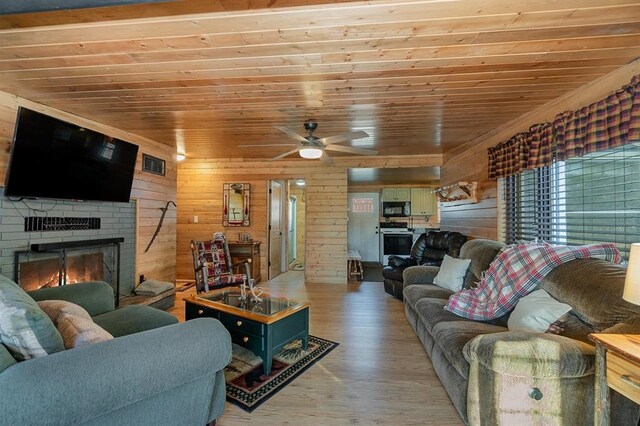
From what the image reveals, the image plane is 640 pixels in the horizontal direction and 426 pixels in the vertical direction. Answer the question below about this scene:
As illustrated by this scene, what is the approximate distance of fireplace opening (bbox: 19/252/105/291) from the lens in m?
2.84

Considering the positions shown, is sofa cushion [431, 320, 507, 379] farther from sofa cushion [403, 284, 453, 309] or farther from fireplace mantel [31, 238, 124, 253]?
fireplace mantel [31, 238, 124, 253]

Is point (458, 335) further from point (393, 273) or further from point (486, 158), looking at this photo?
point (486, 158)

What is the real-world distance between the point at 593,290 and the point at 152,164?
503 centimetres

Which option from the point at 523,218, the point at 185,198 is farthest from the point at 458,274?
the point at 185,198

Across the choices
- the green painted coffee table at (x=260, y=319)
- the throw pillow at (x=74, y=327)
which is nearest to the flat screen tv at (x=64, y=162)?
the throw pillow at (x=74, y=327)

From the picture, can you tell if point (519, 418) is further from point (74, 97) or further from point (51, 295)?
point (74, 97)

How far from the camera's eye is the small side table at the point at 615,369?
1118mm

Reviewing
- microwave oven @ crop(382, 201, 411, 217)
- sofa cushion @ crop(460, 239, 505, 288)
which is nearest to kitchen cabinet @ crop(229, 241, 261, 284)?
sofa cushion @ crop(460, 239, 505, 288)

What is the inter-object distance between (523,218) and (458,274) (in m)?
0.98

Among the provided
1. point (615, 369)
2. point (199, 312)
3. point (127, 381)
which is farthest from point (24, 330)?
point (615, 369)

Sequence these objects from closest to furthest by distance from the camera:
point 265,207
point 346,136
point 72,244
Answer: point 346,136
point 72,244
point 265,207

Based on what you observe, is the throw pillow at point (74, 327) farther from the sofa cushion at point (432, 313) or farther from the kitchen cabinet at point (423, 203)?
the kitchen cabinet at point (423, 203)

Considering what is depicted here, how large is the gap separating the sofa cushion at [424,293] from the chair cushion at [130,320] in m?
2.23

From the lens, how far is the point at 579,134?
2.27 metres
